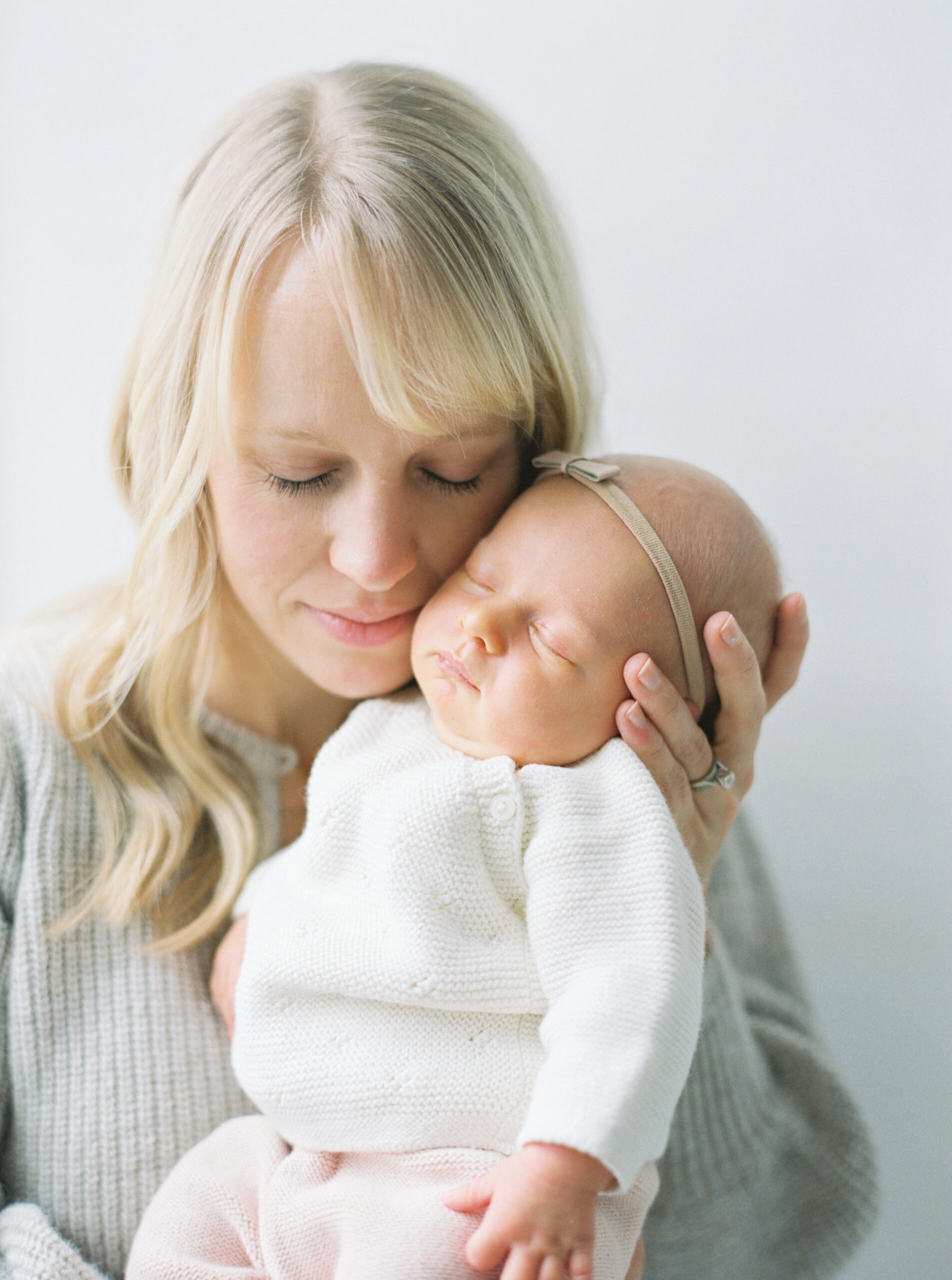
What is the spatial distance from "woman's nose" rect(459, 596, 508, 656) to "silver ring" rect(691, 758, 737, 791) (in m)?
0.31

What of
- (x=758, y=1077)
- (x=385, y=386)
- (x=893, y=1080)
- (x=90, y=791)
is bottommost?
(x=893, y=1080)

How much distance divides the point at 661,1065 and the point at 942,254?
1270 millimetres

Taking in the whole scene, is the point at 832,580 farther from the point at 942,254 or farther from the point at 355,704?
the point at 355,704

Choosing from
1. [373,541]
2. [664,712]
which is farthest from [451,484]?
[664,712]

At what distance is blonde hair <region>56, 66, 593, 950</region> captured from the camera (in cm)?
102

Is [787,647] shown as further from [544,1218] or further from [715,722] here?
[544,1218]

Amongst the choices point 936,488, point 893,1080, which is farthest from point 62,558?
point 893,1080

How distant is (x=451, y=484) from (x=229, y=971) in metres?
0.62

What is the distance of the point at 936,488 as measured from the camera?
5.17ft

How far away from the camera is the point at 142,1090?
1.15 metres

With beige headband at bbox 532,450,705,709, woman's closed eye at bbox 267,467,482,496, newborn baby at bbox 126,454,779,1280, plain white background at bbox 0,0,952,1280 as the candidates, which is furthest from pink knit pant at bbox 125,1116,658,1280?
plain white background at bbox 0,0,952,1280

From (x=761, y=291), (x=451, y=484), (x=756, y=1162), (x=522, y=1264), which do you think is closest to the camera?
(x=522, y=1264)

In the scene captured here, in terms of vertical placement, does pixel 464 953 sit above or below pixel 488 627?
below

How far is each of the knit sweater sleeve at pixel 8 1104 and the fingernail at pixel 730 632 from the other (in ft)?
2.79
